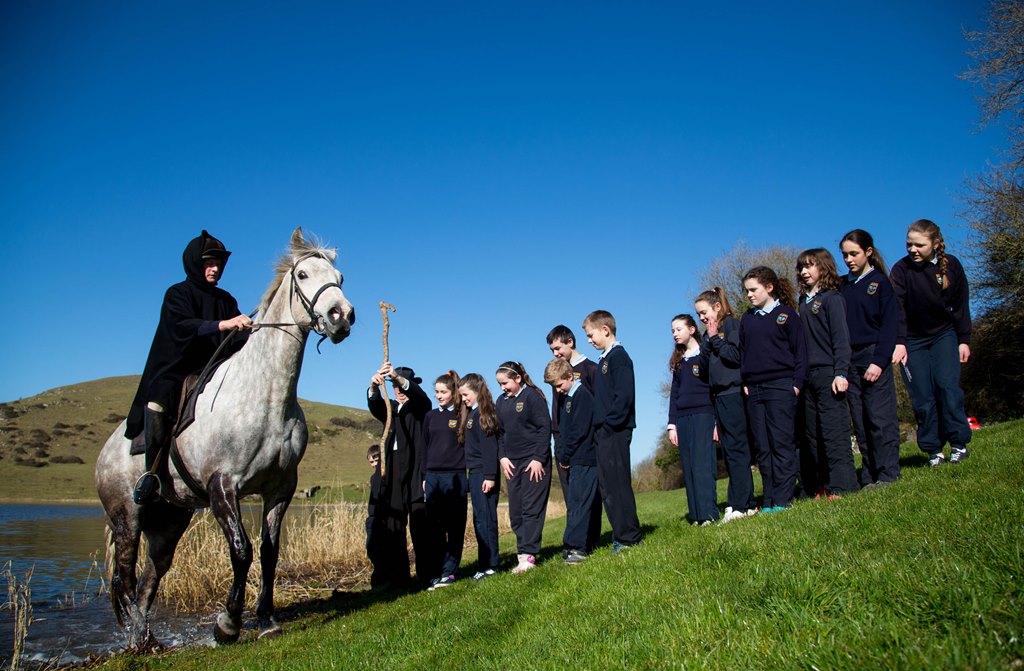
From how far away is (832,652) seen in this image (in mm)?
2316

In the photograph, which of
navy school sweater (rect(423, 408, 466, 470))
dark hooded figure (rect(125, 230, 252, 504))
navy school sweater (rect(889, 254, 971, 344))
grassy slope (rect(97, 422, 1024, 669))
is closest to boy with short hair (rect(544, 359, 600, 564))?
grassy slope (rect(97, 422, 1024, 669))

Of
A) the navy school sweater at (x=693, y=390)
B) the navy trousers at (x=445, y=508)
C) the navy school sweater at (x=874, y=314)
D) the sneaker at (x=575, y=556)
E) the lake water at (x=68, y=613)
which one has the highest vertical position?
the navy school sweater at (x=874, y=314)

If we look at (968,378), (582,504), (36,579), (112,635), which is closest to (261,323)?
(582,504)

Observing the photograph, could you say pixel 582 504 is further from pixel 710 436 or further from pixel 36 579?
pixel 36 579

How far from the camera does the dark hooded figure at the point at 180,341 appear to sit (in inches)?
241

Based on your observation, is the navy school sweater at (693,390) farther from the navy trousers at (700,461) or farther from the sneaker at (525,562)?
the sneaker at (525,562)

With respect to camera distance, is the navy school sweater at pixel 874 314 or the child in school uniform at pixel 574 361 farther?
the child in school uniform at pixel 574 361

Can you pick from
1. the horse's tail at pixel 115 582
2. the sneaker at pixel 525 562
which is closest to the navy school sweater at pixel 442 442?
the sneaker at pixel 525 562

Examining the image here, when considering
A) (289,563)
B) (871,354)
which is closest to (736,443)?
(871,354)

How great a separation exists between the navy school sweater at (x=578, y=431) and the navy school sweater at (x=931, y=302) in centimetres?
338

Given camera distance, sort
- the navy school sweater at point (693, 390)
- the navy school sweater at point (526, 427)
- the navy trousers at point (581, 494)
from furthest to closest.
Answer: the navy school sweater at point (526, 427) → the navy school sweater at point (693, 390) → the navy trousers at point (581, 494)

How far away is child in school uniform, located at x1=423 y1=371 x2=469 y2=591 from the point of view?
8414 millimetres

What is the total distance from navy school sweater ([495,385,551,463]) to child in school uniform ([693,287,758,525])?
2072mm

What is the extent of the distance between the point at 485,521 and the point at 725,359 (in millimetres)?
3699
